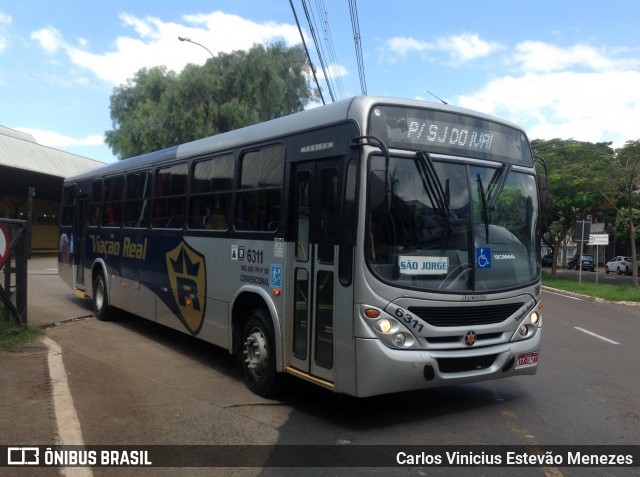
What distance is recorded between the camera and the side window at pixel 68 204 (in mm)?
Result: 13359

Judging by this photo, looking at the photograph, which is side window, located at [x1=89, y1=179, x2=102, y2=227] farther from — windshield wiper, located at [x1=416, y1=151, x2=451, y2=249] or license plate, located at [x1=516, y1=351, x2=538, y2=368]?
license plate, located at [x1=516, y1=351, x2=538, y2=368]

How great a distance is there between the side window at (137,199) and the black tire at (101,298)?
1.74 meters

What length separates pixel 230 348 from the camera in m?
7.09

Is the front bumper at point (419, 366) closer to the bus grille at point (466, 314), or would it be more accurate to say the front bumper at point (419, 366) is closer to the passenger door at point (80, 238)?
the bus grille at point (466, 314)

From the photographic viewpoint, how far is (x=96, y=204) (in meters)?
12.0

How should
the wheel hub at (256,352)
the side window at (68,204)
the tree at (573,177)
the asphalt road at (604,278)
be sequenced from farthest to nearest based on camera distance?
the asphalt road at (604,278), the tree at (573,177), the side window at (68,204), the wheel hub at (256,352)

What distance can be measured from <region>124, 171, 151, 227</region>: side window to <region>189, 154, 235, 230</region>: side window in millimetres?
1783

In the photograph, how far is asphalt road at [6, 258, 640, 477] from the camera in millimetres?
5109

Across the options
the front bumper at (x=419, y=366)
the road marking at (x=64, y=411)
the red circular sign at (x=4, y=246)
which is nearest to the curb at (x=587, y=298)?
the front bumper at (x=419, y=366)

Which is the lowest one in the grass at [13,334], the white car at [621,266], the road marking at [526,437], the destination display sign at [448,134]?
the white car at [621,266]

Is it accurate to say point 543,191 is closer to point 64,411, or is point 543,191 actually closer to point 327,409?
point 327,409

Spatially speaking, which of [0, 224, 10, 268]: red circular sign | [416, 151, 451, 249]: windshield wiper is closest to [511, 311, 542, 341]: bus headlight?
[416, 151, 451, 249]: windshield wiper

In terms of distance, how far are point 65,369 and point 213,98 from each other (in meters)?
22.7

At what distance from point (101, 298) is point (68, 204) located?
3.30 meters
